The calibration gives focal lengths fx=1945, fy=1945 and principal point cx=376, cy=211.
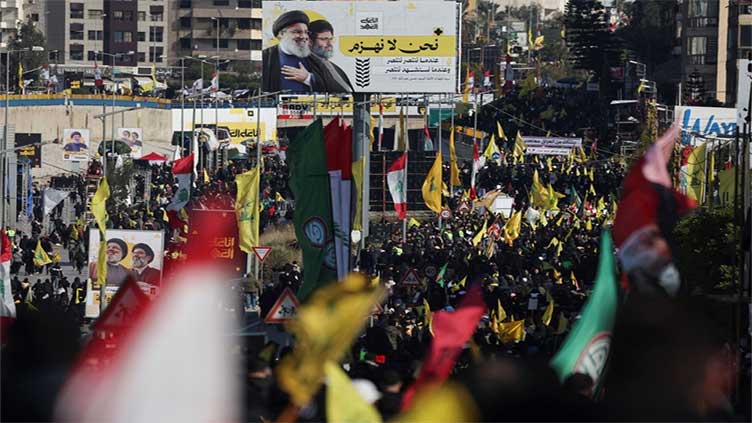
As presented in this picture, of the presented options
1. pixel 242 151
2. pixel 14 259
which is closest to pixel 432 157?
pixel 14 259

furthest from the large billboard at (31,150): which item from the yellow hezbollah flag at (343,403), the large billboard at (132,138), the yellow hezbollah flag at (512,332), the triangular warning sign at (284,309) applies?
the yellow hezbollah flag at (343,403)

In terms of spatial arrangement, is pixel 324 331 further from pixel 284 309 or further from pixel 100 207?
pixel 100 207

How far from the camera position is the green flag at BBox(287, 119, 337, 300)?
21.3 m

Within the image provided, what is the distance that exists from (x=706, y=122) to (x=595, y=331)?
1635 inches

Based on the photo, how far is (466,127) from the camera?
7831cm

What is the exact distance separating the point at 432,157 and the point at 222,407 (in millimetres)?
36733

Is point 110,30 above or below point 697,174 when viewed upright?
above

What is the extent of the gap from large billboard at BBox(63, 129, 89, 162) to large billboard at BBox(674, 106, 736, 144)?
19.2m

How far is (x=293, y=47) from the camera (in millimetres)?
45594

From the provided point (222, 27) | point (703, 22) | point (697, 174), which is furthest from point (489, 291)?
point (222, 27)

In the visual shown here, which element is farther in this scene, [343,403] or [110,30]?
[110,30]

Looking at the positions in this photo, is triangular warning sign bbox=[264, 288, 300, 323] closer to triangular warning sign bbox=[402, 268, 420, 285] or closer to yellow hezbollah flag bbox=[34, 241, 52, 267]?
triangular warning sign bbox=[402, 268, 420, 285]

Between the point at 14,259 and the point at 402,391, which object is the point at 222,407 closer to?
the point at 402,391

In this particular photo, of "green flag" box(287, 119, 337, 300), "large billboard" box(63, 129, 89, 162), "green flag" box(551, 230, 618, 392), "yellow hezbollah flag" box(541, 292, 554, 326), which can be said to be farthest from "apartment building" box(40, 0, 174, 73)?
"green flag" box(551, 230, 618, 392)
